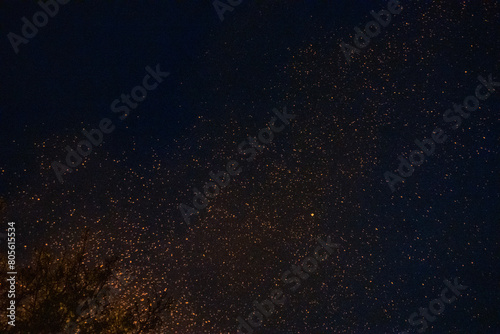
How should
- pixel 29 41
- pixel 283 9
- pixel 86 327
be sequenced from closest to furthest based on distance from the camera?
pixel 86 327 → pixel 29 41 → pixel 283 9

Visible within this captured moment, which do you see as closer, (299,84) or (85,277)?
(85,277)

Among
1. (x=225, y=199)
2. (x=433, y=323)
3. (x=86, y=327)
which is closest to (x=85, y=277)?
(x=86, y=327)

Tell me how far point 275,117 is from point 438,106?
75 centimetres

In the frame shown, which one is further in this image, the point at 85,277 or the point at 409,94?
the point at 409,94

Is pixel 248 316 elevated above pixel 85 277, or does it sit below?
below

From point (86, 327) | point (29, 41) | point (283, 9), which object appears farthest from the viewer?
point (283, 9)

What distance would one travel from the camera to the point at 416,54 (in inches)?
73.0

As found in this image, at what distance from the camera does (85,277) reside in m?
1.25

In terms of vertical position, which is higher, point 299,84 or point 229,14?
point 229,14

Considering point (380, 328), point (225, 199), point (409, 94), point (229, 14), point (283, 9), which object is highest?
point (229, 14)

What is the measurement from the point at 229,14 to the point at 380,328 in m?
1.51

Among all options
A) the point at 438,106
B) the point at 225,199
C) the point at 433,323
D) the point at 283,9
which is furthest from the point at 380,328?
the point at 283,9

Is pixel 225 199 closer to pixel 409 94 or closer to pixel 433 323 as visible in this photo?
pixel 409 94

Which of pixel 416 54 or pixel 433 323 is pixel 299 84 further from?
pixel 433 323
